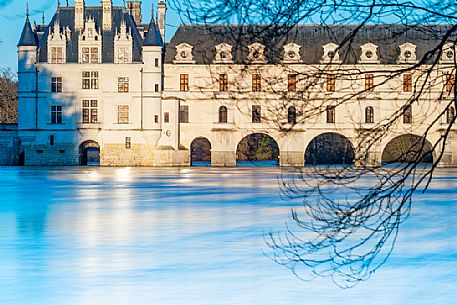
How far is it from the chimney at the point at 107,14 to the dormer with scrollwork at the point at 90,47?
2.76 feet

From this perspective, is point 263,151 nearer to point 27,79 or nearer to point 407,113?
point 27,79

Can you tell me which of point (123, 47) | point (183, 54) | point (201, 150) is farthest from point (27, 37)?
point (201, 150)

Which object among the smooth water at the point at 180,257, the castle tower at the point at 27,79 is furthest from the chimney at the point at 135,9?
the smooth water at the point at 180,257

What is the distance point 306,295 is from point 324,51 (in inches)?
1670

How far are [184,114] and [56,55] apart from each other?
8878mm

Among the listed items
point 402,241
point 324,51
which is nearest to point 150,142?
point 324,51

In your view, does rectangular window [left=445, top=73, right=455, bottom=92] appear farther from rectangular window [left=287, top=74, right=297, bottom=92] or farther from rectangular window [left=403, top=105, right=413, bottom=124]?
rectangular window [left=287, top=74, right=297, bottom=92]

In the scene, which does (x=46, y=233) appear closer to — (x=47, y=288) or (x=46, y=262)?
(x=46, y=262)

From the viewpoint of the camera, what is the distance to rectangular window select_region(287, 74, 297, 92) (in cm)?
453

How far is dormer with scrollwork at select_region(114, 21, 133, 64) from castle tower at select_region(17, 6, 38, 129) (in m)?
5.32

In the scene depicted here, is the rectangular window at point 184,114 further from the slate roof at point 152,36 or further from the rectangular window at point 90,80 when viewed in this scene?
the rectangular window at point 90,80

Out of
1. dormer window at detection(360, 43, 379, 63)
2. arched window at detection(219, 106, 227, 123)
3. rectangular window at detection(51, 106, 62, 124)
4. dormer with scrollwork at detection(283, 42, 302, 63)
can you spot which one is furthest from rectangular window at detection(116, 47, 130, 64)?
dormer window at detection(360, 43, 379, 63)

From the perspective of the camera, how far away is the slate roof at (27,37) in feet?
163

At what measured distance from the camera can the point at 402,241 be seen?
1191cm
